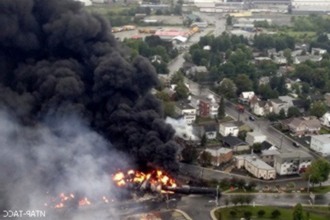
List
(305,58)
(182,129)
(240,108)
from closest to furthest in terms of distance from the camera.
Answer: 1. (182,129)
2. (240,108)
3. (305,58)

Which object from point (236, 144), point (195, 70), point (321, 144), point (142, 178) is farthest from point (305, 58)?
point (142, 178)

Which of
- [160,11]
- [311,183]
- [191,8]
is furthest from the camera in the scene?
[191,8]

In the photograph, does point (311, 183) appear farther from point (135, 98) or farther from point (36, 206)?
point (36, 206)

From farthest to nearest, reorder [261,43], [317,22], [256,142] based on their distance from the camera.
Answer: [317,22]
[261,43]
[256,142]

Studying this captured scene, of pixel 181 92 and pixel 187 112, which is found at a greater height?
pixel 181 92

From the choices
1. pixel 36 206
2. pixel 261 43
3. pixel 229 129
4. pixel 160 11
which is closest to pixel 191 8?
pixel 160 11

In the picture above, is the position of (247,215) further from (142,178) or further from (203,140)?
→ (203,140)
